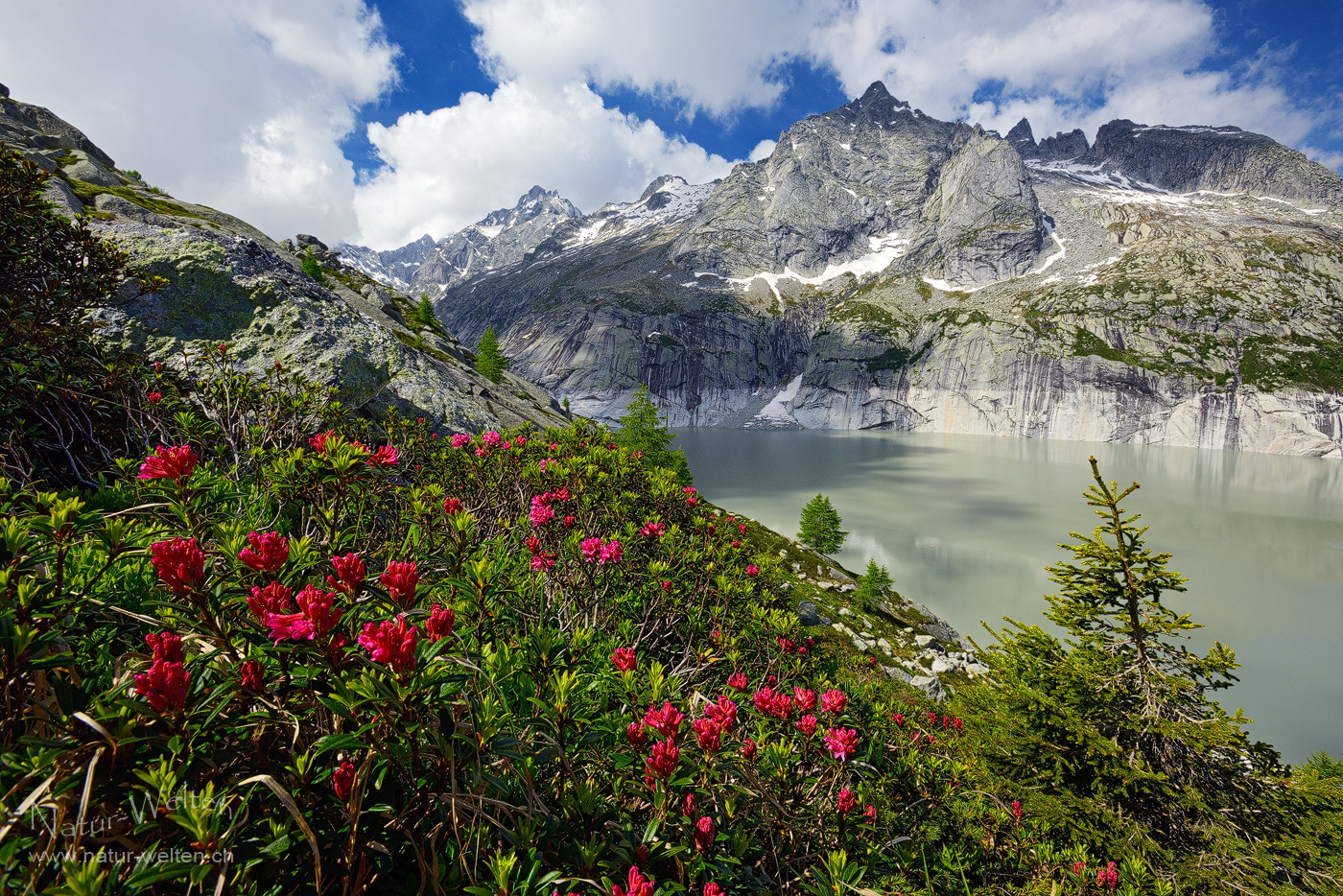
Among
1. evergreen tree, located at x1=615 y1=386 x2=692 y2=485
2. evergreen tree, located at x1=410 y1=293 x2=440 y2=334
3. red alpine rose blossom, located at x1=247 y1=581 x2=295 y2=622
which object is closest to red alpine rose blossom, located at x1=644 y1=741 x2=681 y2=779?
red alpine rose blossom, located at x1=247 y1=581 x2=295 y2=622

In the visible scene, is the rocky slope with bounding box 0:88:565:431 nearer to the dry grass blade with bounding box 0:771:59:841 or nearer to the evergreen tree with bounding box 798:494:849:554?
the dry grass blade with bounding box 0:771:59:841

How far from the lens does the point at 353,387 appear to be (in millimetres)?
6926

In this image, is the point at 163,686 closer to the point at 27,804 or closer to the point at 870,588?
the point at 27,804

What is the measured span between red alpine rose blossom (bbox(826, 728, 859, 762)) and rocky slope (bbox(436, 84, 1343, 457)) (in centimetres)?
13323

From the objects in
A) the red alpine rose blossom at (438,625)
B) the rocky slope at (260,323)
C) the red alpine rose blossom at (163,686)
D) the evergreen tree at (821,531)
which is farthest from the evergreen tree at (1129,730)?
the evergreen tree at (821,531)

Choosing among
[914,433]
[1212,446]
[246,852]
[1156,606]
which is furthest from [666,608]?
[1212,446]

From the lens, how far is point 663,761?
1808 millimetres

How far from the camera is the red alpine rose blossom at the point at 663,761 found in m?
1.81

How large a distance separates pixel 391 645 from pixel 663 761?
1.13 metres

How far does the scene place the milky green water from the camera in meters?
23.8

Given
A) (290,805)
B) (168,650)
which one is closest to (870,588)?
(290,805)

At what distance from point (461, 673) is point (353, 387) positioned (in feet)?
22.7

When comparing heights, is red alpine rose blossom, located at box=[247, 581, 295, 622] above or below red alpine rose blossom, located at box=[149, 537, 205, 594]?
below

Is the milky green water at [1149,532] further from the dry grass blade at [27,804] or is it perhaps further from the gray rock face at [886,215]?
the gray rock face at [886,215]
